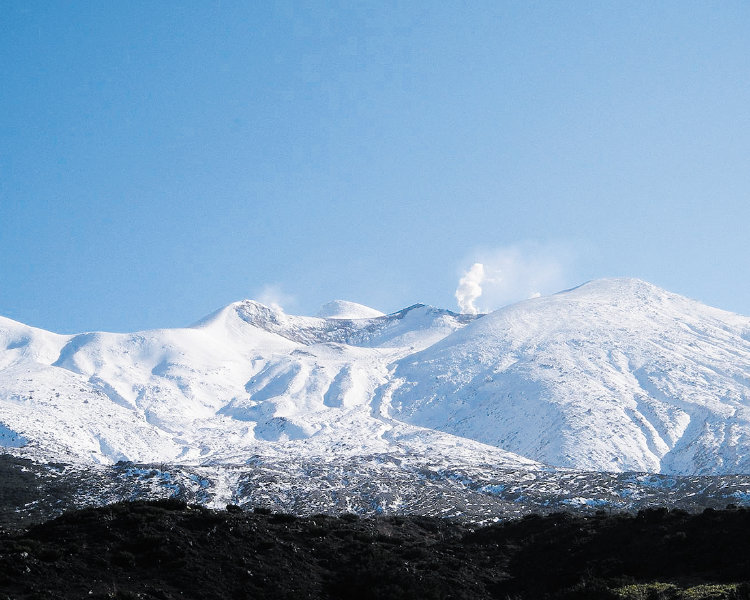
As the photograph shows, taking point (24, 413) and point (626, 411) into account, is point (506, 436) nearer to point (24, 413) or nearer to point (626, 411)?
point (626, 411)

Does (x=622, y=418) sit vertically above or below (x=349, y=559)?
above

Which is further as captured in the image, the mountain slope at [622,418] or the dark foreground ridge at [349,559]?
the mountain slope at [622,418]

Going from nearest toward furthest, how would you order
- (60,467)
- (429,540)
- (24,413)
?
(429,540) → (60,467) → (24,413)

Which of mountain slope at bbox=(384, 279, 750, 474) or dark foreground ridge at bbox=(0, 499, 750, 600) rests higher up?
mountain slope at bbox=(384, 279, 750, 474)

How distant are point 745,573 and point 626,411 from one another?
151217 mm

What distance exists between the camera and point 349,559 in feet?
116

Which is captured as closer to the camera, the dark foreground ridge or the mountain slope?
the dark foreground ridge

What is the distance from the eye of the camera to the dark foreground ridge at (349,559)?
1110 inches

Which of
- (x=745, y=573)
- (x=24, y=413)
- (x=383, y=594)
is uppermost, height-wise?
(x=24, y=413)

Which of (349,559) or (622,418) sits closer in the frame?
(349,559)

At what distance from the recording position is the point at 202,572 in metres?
30.2

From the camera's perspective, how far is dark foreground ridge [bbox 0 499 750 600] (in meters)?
A: 28.2

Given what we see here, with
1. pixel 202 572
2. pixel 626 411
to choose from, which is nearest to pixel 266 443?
pixel 626 411

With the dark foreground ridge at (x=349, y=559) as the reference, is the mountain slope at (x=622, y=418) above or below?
above
